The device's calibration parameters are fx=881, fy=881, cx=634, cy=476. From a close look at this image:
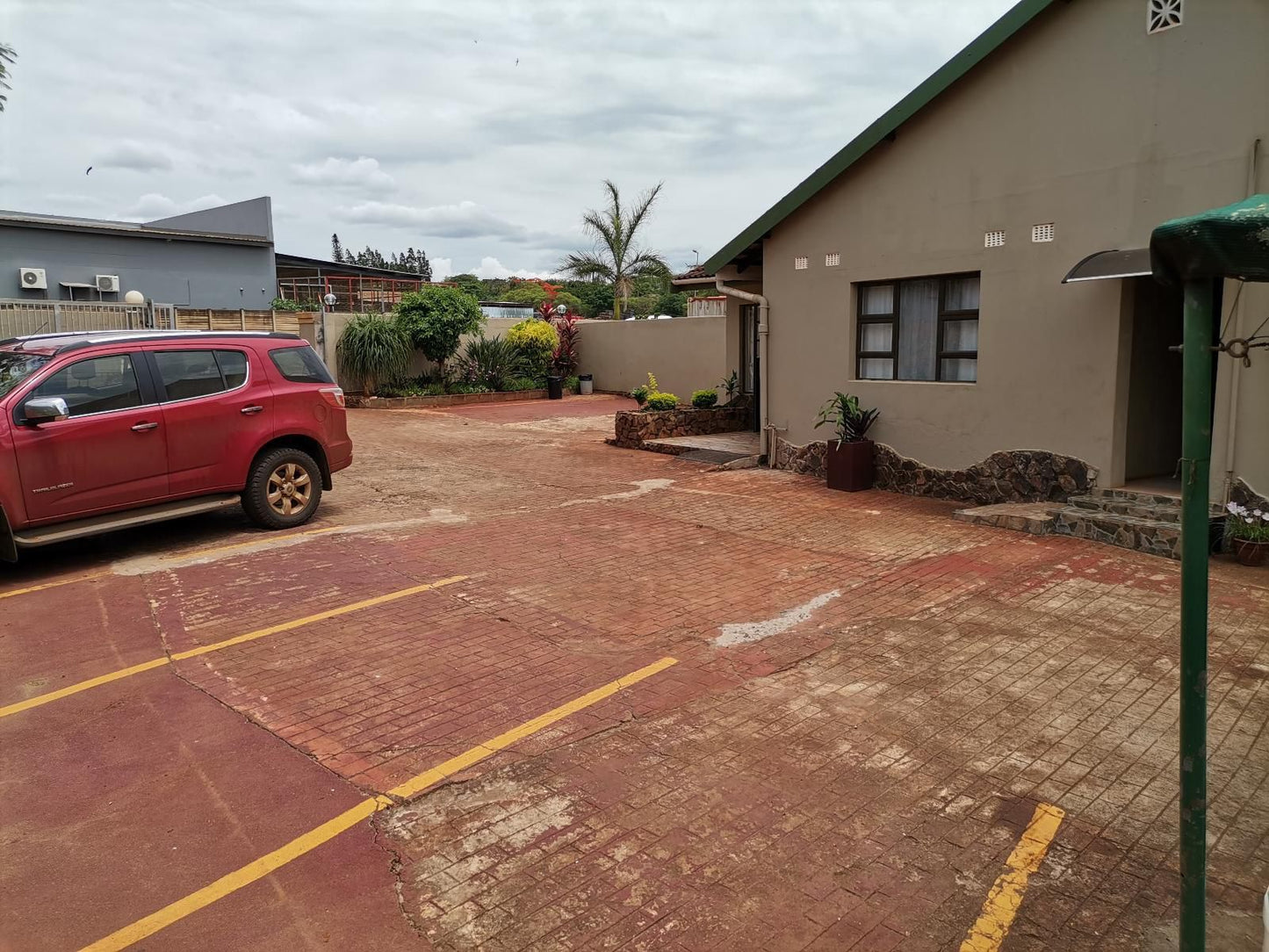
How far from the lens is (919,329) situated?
37.6 ft

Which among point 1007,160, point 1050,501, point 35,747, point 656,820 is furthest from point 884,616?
point 1007,160

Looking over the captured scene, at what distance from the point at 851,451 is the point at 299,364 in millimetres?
6852

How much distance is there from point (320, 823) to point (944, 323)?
31.7 feet

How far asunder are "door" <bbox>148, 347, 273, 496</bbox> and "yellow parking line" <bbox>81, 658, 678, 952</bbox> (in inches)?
210

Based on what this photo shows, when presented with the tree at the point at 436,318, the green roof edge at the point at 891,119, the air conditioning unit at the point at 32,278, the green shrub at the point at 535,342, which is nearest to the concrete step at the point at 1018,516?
the green roof edge at the point at 891,119

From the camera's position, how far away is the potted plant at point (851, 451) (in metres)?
11.6

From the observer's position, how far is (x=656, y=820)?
147 inches

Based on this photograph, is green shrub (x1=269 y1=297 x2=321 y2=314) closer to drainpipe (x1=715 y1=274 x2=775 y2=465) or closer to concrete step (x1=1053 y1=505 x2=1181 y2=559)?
drainpipe (x1=715 y1=274 x2=775 y2=465)

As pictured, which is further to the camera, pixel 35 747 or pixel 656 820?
pixel 35 747

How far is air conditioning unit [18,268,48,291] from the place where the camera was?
24422mm

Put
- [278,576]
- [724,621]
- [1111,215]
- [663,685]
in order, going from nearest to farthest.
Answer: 1. [663,685]
2. [724,621]
3. [278,576]
4. [1111,215]

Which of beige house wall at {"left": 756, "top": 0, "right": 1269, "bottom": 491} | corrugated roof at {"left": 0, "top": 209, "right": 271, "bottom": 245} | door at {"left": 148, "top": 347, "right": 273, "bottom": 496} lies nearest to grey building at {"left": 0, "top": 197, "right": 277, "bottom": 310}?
corrugated roof at {"left": 0, "top": 209, "right": 271, "bottom": 245}

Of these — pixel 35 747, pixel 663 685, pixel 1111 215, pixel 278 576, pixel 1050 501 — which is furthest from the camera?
pixel 1050 501

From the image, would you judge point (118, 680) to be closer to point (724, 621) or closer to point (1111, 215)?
point (724, 621)
